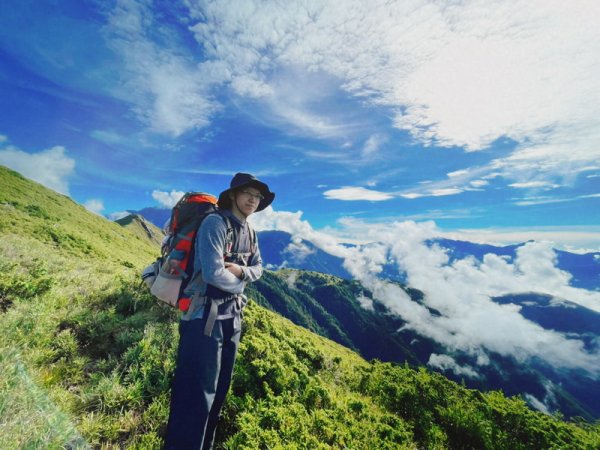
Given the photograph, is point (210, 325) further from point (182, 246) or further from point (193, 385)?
point (182, 246)

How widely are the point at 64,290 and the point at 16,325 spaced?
2.38 metres

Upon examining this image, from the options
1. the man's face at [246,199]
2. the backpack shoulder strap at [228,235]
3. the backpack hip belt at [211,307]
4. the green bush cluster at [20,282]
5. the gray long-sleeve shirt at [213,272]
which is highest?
the man's face at [246,199]

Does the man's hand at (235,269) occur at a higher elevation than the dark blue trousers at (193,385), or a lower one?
higher

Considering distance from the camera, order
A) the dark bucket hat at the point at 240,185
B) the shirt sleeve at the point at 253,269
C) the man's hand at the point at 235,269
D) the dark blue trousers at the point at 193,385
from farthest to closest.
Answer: the dark bucket hat at the point at 240,185, the shirt sleeve at the point at 253,269, the man's hand at the point at 235,269, the dark blue trousers at the point at 193,385

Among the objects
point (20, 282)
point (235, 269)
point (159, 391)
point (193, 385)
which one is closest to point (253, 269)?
point (235, 269)

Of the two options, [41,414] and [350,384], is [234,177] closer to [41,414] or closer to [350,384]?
[41,414]

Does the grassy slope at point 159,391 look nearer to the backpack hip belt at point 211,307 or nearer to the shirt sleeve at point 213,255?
the backpack hip belt at point 211,307

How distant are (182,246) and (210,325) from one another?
124cm

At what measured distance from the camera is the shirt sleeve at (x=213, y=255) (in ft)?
13.0

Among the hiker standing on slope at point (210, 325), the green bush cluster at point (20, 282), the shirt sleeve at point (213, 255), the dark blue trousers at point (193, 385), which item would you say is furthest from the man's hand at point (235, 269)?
the green bush cluster at point (20, 282)

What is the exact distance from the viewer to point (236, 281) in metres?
4.27

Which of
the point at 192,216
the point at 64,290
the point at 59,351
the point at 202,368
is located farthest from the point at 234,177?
the point at 64,290

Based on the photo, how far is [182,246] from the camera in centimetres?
432

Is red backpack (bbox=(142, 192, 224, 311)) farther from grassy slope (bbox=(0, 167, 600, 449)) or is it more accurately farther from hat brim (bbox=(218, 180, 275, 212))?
grassy slope (bbox=(0, 167, 600, 449))
